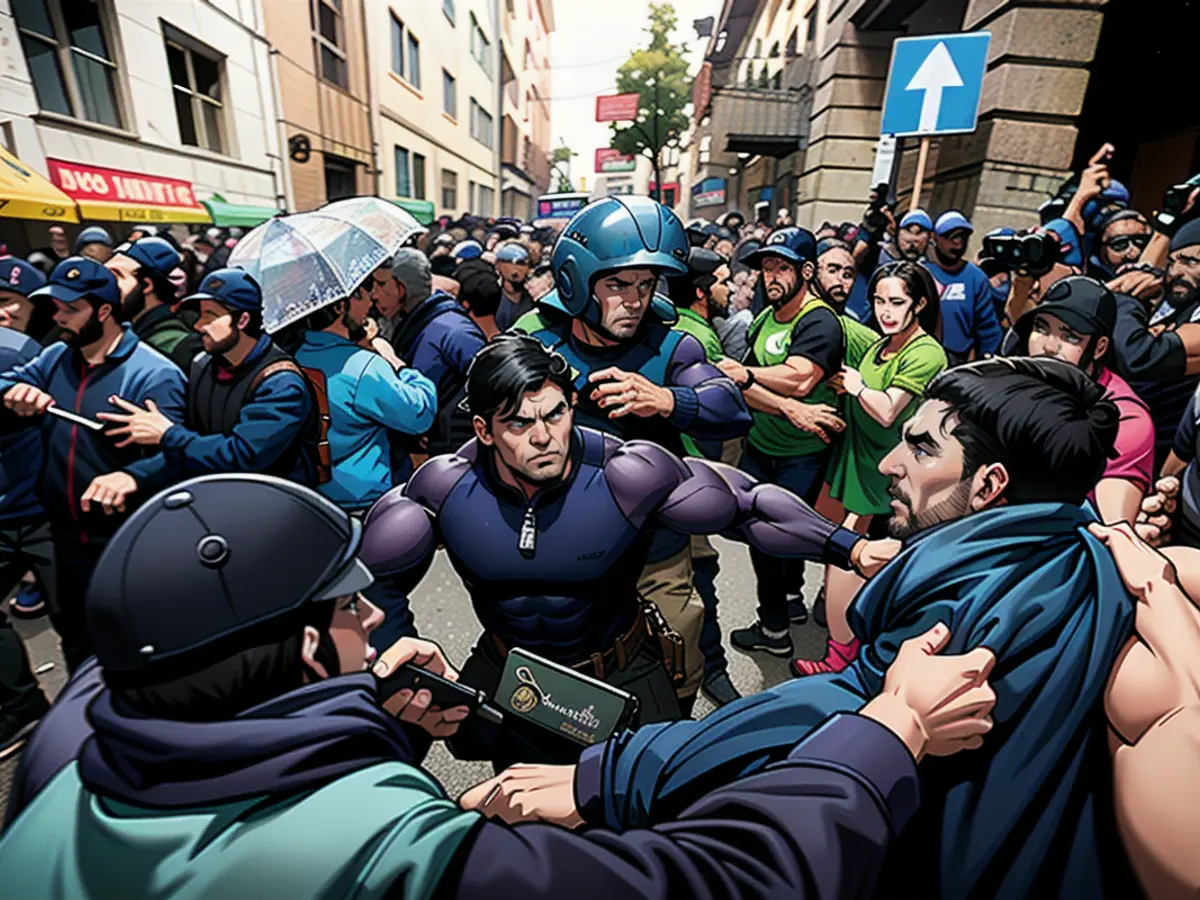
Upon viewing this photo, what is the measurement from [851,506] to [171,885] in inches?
117

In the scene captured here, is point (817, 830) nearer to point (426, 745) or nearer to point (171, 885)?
point (171, 885)

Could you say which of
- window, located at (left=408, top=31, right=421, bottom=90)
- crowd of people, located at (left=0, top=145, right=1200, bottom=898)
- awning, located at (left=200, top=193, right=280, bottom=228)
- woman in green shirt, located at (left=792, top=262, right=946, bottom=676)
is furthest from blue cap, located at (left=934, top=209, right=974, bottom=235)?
window, located at (left=408, top=31, right=421, bottom=90)

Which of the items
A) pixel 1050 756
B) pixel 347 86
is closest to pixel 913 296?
pixel 1050 756

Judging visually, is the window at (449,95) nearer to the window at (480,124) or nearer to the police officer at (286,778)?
the window at (480,124)

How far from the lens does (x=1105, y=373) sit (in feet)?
7.45

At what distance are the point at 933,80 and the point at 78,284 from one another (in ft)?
23.1

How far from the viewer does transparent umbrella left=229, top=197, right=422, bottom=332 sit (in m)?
2.67

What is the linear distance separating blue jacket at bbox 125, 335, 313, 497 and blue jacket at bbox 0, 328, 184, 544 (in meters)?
0.14

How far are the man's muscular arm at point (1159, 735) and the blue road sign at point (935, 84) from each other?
6.50m

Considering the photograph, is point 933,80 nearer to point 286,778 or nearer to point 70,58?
point 286,778

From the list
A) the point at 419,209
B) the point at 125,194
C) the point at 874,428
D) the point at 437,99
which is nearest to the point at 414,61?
the point at 437,99

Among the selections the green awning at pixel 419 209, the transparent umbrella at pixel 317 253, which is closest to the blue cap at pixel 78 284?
the transparent umbrella at pixel 317 253

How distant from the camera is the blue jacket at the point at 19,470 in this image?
253cm

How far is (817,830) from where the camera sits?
0.78 meters
